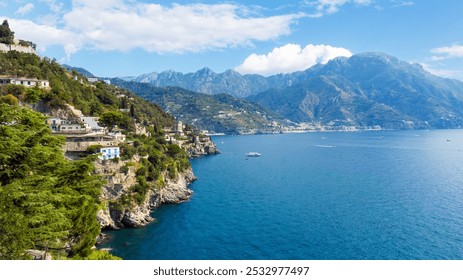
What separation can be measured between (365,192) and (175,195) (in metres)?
45.8

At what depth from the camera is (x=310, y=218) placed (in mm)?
65812

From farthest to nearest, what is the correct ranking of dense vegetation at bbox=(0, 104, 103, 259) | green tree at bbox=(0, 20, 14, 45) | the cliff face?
green tree at bbox=(0, 20, 14, 45) → the cliff face → dense vegetation at bbox=(0, 104, 103, 259)

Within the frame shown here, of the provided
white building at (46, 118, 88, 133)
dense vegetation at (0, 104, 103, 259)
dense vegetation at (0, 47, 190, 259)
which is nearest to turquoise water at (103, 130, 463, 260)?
dense vegetation at (0, 47, 190, 259)

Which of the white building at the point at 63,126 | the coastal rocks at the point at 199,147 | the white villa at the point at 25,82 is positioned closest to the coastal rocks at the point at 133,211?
the white building at the point at 63,126

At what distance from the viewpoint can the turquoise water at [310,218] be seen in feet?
167

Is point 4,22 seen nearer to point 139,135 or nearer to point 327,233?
point 139,135

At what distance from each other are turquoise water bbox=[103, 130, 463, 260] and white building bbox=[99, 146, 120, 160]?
45.6 feet

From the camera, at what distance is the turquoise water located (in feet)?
167

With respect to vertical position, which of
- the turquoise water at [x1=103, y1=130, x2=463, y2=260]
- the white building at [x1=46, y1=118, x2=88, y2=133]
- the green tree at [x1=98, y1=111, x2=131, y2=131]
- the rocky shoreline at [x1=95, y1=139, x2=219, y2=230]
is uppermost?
the green tree at [x1=98, y1=111, x2=131, y2=131]

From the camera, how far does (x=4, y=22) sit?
327ft

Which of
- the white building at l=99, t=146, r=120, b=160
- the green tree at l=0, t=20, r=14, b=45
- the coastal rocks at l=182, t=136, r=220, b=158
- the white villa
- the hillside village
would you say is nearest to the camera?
the hillside village

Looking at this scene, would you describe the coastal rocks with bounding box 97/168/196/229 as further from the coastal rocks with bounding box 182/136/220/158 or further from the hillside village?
the coastal rocks with bounding box 182/136/220/158

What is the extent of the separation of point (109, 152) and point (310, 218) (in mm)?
39087

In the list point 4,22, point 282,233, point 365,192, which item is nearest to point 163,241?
point 282,233
